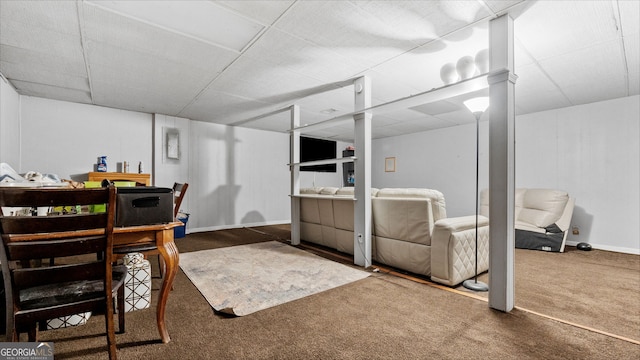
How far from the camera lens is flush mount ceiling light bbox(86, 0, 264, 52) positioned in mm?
2016

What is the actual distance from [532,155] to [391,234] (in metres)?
3.80

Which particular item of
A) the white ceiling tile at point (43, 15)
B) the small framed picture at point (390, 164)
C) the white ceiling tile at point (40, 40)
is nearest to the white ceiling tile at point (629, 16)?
the white ceiling tile at point (43, 15)

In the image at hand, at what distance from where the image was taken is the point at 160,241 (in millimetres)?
1595

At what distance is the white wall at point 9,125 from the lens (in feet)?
11.0

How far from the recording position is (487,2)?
198cm

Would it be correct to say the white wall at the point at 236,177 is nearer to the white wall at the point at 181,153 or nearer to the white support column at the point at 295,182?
the white wall at the point at 181,153

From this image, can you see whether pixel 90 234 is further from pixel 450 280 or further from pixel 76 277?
pixel 450 280

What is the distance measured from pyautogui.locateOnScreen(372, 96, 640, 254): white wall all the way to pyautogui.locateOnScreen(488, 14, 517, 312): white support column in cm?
366

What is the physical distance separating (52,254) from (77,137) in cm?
447

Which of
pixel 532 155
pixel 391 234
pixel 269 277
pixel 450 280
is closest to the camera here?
pixel 450 280

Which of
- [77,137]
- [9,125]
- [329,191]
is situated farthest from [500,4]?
[77,137]

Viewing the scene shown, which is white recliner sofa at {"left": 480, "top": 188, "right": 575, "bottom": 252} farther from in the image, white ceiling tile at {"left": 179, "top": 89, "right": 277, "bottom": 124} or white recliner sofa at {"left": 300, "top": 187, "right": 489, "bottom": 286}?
white ceiling tile at {"left": 179, "top": 89, "right": 277, "bottom": 124}

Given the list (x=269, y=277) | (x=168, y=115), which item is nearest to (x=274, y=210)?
(x=168, y=115)

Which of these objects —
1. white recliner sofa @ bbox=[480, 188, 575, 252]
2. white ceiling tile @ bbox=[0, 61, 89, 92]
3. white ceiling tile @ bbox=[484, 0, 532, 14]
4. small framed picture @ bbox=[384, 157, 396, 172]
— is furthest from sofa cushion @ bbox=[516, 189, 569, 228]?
white ceiling tile @ bbox=[0, 61, 89, 92]
